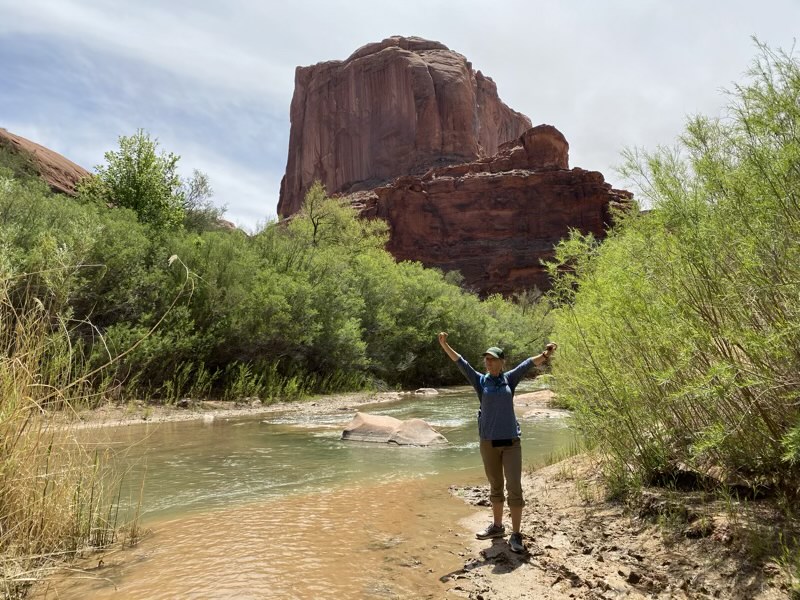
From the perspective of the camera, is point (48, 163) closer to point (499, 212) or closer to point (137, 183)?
point (137, 183)

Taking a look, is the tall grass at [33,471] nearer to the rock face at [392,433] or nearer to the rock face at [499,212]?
the rock face at [392,433]

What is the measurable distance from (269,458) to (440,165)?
88333mm

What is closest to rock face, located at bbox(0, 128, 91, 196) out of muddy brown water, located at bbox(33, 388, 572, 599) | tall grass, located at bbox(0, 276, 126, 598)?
muddy brown water, located at bbox(33, 388, 572, 599)

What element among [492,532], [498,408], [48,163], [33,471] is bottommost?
[492,532]

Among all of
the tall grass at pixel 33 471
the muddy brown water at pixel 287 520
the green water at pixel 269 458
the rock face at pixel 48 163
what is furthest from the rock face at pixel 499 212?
the tall grass at pixel 33 471

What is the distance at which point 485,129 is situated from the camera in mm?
→ 112125

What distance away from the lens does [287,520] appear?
19.6ft

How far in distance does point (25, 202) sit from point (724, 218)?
17.5 metres

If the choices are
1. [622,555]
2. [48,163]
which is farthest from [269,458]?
[48,163]

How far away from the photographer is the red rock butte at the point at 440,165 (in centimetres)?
7456

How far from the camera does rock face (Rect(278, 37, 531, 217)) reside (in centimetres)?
9731

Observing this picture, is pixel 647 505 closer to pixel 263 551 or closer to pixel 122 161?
pixel 263 551

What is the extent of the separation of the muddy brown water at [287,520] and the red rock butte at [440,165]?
56.9 metres

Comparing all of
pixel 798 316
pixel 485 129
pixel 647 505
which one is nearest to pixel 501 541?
pixel 647 505
